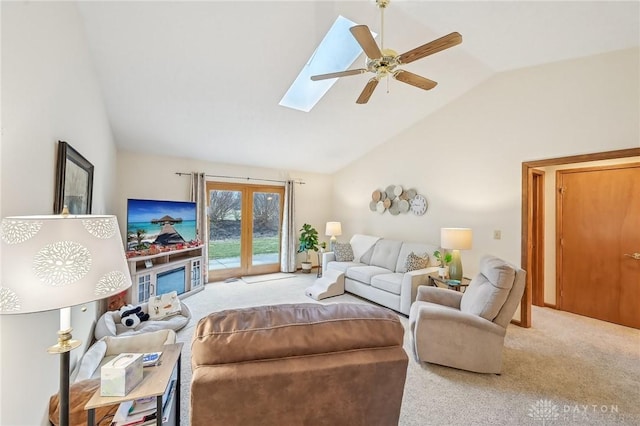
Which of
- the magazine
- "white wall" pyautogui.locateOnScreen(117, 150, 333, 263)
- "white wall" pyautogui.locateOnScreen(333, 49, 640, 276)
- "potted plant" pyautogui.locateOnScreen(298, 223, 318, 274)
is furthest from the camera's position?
"potted plant" pyautogui.locateOnScreen(298, 223, 318, 274)

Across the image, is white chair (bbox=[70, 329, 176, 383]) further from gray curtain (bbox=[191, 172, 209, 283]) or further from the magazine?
gray curtain (bbox=[191, 172, 209, 283])

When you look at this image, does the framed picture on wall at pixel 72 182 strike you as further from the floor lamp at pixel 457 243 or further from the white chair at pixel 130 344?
the floor lamp at pixel 457 243

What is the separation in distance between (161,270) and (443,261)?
13.6 feet

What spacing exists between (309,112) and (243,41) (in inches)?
57.9

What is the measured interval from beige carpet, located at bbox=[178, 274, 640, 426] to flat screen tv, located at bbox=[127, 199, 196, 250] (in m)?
1.61

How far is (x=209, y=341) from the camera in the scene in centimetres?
97

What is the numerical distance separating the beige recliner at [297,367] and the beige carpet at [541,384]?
106 centimetres

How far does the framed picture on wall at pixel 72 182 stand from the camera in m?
1.65

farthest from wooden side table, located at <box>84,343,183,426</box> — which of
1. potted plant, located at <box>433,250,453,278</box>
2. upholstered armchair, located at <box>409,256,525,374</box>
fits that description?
potted plant, located at <box>433,250,453,278</box>

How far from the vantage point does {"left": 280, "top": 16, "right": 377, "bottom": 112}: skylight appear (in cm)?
297

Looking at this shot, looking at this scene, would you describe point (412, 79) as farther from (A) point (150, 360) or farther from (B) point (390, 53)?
(A) point (150, 360)

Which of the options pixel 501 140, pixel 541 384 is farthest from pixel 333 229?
pixel 541 384

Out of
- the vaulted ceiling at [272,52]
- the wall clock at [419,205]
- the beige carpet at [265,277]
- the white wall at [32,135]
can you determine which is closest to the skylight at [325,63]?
the vaulted ceiling at [272,52]

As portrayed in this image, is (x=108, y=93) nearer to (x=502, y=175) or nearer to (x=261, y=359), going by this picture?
(x=261, y=359)
